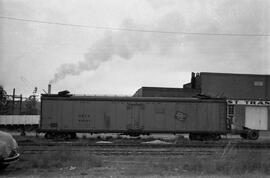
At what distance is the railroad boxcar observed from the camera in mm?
25016

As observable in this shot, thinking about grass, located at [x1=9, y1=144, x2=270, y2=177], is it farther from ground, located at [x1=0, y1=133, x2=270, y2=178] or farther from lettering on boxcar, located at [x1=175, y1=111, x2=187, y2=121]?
lettering on boxcar, located at [x1=175, y1=111, x2=187, y2=121]

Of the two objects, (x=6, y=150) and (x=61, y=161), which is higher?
(x=6, y=150)

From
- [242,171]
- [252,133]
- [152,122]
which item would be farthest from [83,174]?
[252,133]

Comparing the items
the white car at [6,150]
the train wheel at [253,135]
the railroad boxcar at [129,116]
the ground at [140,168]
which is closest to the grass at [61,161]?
the ground at [140,168]

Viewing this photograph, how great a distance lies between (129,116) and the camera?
2512 cm

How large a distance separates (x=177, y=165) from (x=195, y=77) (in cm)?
3887

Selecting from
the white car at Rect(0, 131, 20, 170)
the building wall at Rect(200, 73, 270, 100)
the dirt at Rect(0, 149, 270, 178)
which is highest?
the building wall at Rect(200, 73, 270, 100)

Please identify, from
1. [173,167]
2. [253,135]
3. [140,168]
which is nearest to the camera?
[140,168]

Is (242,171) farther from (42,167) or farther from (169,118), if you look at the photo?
(169,118)

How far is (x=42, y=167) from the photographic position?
412 inches

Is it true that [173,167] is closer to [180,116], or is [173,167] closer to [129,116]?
[129,116]

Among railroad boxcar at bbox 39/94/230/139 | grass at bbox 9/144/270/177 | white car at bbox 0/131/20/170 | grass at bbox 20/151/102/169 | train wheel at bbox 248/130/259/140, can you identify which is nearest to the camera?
white car at bbox 0/131/20/170

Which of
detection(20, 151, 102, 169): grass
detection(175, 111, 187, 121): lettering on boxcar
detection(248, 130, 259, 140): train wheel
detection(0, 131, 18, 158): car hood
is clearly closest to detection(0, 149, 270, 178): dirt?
detection(20, 151, 102, 169): grass

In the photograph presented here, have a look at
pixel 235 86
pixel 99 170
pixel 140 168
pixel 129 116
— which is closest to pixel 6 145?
pixel 99 170
